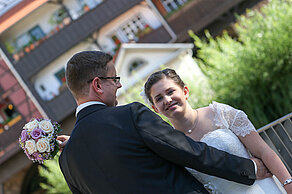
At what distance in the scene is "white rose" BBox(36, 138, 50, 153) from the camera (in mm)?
2754

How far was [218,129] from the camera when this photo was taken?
287cm

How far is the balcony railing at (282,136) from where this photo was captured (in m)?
3.57

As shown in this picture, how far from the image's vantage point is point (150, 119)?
2.27 metres

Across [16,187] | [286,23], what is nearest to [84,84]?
[286,23]

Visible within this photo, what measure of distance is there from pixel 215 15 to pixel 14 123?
8752 millimetres

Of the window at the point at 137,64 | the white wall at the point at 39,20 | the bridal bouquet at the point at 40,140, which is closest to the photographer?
the bridal bouquet at the point at 40,140

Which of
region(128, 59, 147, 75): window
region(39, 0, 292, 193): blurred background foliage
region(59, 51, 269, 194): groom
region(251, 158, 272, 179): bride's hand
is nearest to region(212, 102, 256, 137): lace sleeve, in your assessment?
region(251, 158, 272, 179): bride's hand

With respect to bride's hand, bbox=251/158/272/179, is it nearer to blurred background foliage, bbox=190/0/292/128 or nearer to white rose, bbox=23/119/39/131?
white rose, bbox=23/119/39/131

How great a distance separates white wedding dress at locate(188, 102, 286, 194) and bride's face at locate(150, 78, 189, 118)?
0.89ft

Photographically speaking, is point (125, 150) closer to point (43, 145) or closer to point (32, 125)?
point (43, 145)

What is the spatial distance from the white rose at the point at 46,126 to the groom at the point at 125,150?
1.53 ft

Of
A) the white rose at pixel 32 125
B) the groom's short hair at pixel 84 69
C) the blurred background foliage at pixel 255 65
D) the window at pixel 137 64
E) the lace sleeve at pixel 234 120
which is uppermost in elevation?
the groom's short hair at pixel 84 69

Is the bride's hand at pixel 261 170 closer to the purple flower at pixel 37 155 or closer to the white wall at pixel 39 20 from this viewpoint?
the purple flower at pixel 37 155

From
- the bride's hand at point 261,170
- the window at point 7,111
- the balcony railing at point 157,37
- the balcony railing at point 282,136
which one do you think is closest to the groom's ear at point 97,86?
the bride's hand at point 261,170
